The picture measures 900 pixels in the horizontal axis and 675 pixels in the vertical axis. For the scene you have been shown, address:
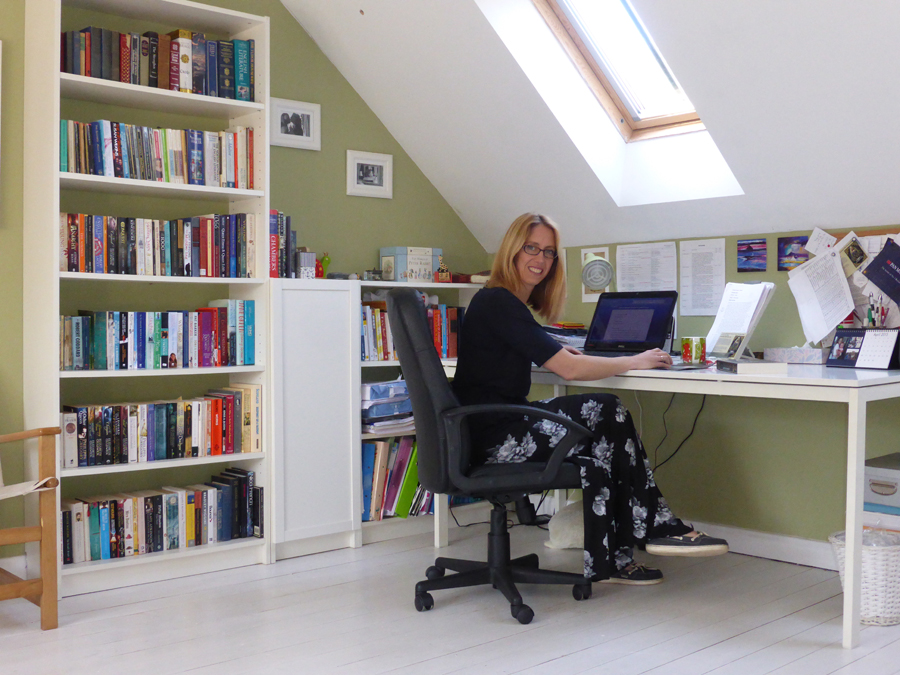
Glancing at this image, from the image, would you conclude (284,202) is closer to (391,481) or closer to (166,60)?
(166,60)

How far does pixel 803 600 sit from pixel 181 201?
2.72 metres

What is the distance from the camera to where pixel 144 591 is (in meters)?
2.94

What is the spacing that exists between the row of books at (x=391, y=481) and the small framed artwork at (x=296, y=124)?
1.35m

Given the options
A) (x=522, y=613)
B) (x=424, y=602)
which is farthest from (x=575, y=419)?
(x=424, y=602)

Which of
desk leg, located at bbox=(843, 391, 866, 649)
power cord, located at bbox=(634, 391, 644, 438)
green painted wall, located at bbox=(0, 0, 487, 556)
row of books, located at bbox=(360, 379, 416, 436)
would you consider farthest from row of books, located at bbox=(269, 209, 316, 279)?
desk leg, located at bbox=(843, 391, 866, 649)

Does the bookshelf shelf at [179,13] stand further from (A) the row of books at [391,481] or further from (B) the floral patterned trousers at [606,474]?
(B) the floral patterned trousers at [606,474]

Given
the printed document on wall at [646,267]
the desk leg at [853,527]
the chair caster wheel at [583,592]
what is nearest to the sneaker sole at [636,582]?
the chair caster wheel at [583,592]

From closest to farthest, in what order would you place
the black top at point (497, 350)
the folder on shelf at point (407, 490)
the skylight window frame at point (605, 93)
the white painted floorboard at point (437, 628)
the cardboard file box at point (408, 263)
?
the white painted floorboard at point (437, 628)
the black top at point (497, 350)
the skylight window frame at point (605, 93)
the folder on shelf at point (407, 490)
the cardboard file box at point (408, 263)

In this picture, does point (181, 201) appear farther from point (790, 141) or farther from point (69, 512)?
point (790, 141)

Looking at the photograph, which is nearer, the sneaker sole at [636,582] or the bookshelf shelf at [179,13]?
the sneaker sole at [636,582]

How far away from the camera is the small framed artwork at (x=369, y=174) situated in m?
3.91

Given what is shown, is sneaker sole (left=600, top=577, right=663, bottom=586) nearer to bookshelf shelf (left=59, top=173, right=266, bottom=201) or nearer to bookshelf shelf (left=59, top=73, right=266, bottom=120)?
bookshelf shelf (left=59, top=173, right=266, bottom=201)

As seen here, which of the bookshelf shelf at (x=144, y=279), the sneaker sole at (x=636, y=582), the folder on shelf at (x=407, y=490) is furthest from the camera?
the folder on shelf at (x=407, y=490)

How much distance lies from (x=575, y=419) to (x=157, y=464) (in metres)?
1.49
